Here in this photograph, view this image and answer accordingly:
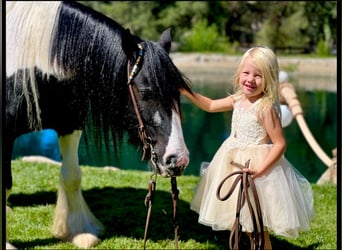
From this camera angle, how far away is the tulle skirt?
2029mm

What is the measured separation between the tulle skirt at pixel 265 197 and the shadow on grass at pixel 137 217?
0.33m

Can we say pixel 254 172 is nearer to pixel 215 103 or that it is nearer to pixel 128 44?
pixel 215 103

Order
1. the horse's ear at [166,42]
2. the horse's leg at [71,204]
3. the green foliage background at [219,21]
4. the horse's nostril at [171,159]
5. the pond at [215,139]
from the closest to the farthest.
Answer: the horse's nostril at [171,159]
the horse's ear at [166,42]
the horse's leg at [71,204]
the pond at [215,139]
the green foliage background at [219,21]

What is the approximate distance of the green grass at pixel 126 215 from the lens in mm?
2672

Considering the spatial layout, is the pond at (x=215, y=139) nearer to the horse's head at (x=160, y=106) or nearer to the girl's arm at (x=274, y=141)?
the horse's head at (x=160, y=106)

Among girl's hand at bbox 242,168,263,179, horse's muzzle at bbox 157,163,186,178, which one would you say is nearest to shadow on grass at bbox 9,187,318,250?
horse's muzzle at bbox 157,163,186,178

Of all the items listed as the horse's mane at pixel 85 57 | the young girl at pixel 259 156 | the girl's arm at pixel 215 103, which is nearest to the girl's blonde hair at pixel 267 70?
the young girl at pixel 259 156

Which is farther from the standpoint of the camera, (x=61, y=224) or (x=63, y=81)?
(x=61, y=224)

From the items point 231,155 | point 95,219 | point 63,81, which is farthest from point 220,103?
point 95,219

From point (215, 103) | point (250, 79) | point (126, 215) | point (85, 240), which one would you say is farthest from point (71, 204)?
point (250, 79)

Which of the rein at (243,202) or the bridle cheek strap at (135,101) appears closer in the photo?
the rein at (243,202)

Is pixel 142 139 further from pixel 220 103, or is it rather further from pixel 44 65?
pixel 44 65

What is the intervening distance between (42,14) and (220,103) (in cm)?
90

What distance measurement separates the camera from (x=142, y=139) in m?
2.07
